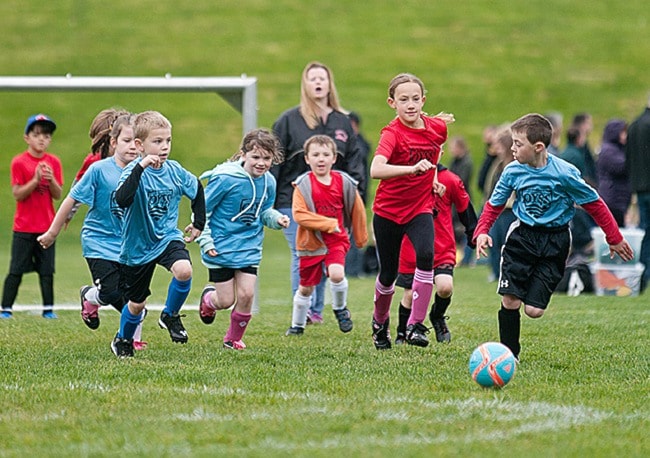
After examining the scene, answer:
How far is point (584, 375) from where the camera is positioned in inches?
266

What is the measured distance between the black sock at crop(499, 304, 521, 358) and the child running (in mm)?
1299

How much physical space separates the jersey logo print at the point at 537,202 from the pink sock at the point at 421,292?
4.10ft

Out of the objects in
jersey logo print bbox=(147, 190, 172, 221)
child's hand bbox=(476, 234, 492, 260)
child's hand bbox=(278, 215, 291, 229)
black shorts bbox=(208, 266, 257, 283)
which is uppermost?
jersey logo print bbox=(147, 190, 172, 221)

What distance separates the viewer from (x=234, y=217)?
822 cm

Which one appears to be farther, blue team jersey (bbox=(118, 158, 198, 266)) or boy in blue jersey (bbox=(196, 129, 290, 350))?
boy in blue jersey (bbox=(196, 129, 290, 350))

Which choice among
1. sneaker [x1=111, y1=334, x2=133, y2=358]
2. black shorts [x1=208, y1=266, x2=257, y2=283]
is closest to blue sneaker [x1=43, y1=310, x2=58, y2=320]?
black shorts [x1=208, y1=266, x2=257, y2=283]

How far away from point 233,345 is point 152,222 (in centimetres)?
125

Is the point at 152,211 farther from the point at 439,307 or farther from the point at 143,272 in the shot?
the point at 439,307

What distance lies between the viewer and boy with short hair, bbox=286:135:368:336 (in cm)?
912

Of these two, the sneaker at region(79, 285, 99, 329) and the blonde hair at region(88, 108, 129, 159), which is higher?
the blonde hair at region(88, 108, 129, 159)

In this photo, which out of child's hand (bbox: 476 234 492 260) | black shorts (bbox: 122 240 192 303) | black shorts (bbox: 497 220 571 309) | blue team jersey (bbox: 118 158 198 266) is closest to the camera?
child's hand (bbox: 476 234 492 260)

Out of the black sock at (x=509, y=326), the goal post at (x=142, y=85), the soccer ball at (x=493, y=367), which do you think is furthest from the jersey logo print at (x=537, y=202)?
the goal post at (x=142, y=85)

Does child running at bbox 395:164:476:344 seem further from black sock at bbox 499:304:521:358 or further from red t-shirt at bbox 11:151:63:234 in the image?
red t-shirt at bbox 11:151:63:234

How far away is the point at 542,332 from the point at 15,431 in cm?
517
